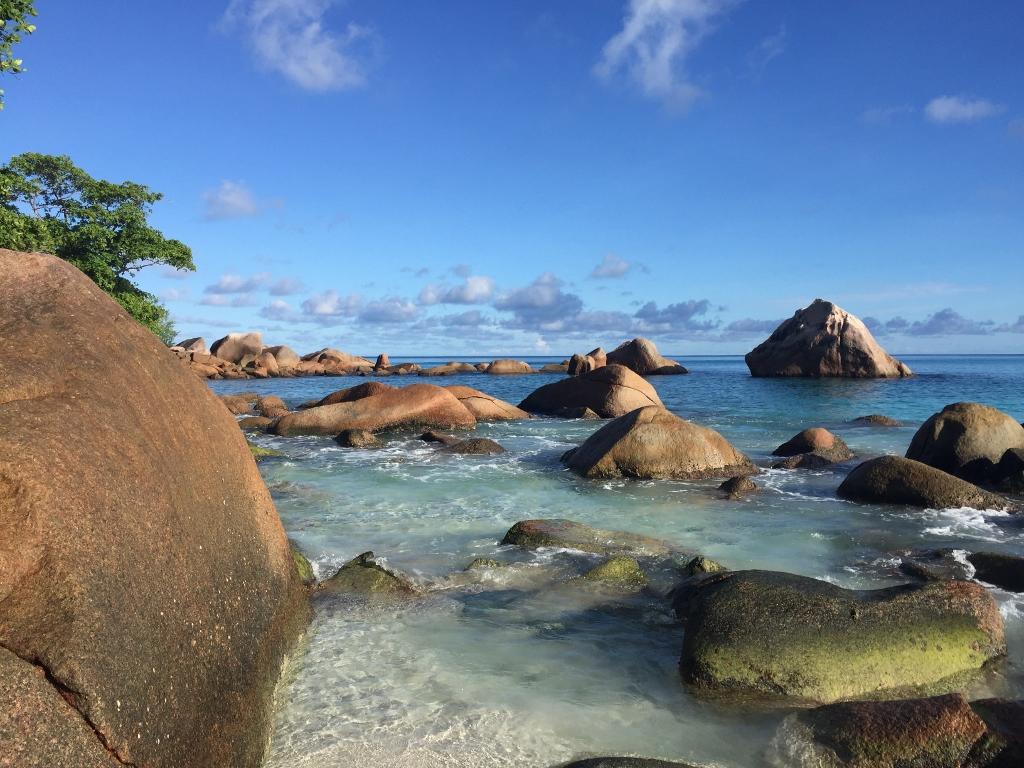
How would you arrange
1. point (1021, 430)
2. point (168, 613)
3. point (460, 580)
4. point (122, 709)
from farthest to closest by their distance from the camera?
point (1021, 430)
point (460, 580)
point (168, 613)
point (122, 709)

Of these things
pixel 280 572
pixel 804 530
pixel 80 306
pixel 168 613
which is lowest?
pixel 804 530

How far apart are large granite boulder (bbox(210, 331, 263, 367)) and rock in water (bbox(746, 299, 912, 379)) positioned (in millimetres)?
45153

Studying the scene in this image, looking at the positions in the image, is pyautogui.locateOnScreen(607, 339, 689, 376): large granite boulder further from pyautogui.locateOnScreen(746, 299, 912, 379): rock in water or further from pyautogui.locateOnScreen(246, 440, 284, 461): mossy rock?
pyautogui.locateOnScreen(246, 440, 284, 461): mossy rock

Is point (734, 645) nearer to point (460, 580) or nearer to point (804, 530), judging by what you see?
point (460, 580)

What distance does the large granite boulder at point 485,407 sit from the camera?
2298 cm

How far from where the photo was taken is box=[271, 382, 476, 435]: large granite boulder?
19.0 m

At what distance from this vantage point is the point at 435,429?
20031 millimetres

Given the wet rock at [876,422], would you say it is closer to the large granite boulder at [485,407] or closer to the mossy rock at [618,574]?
the large granite boulder at [485,407]

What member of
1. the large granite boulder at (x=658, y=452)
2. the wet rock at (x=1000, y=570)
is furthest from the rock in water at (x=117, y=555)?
the large granite boulder at (x=658, y=452)

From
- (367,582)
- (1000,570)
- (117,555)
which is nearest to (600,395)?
(1000,570)

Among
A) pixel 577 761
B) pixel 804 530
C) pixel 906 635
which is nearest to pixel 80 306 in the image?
pixel 577 761

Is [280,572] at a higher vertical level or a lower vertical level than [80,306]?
lower

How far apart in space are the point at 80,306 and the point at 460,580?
13.4 ft

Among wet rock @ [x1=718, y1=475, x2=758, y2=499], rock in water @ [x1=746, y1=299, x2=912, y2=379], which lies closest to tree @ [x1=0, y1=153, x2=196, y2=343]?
wet rock @ [x1=718, y1=475, x2=758, y2=499]
